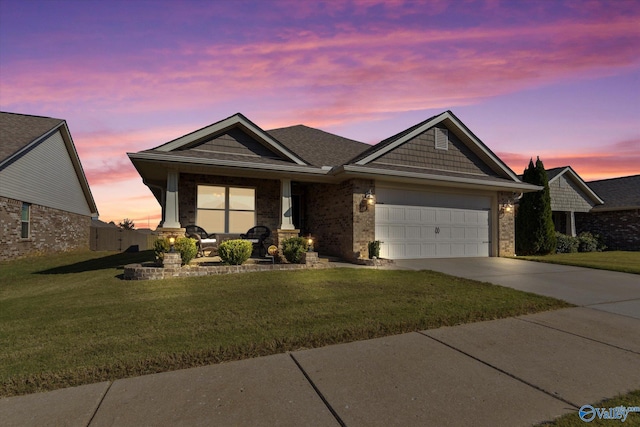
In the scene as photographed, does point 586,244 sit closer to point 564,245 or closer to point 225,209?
point 564,245

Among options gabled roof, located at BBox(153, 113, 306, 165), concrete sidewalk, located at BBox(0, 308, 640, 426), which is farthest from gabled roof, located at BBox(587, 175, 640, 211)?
concrete sidewalk, located at BBox(0, 308, 640, 426)

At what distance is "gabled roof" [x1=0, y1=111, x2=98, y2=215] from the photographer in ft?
47.1

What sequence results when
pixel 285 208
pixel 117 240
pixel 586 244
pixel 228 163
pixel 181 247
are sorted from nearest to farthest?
pixel 181 247, pixel 228 163, pixel 285 208, pixel 586 244, pixel 117 240

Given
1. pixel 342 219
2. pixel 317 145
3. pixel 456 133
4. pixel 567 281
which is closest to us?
→ pixel 567 281

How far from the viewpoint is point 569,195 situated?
2139 centimetres

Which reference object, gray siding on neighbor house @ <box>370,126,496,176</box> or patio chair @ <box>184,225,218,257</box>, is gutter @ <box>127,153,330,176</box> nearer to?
gray siding on neighbor house @ <box>370,126,496,176</box>

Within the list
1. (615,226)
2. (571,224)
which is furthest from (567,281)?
(615,226)

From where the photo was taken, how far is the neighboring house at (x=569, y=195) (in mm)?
20891

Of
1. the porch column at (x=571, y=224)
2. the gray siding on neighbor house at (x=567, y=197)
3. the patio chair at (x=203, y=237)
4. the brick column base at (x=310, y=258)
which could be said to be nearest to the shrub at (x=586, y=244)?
the porch column at (x=571, y=224)

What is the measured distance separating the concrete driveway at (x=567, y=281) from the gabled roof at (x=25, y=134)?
17.7 meters

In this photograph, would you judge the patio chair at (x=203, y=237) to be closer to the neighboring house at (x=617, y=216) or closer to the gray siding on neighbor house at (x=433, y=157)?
the gray siding on neighbor house at (x=433, y=157)

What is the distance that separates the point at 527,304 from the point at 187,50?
11.1 meters

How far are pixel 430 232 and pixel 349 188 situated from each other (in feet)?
13.1

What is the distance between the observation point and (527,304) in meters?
5.48
